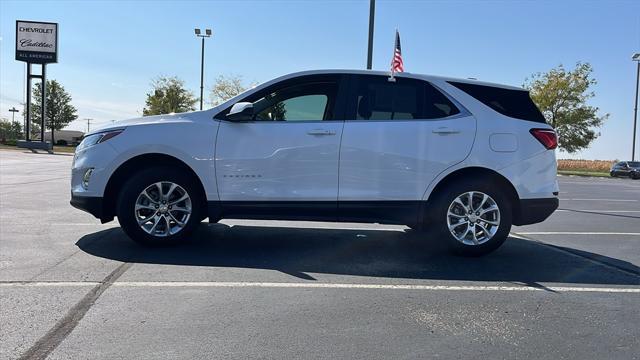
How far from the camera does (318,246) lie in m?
6.04

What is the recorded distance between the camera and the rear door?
5.43 metres

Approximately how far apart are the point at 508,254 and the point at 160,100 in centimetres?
4885

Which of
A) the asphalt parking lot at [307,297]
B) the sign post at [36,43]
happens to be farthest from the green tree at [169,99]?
the asphalt parking lot at [307,297]

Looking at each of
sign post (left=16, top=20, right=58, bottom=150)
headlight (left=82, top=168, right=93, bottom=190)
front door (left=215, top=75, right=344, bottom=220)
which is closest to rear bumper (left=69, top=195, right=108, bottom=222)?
headlight (left=82, top=168, right=93, bottom=190)

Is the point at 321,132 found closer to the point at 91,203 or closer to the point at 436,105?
the point at 436,105

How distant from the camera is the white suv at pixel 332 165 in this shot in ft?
17.9

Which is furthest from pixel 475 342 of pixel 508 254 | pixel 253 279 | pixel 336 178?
pixel 508 254

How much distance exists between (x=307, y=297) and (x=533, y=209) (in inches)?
115

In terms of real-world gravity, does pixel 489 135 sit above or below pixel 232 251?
above

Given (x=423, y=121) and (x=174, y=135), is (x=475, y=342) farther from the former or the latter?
(x=174, y=135)

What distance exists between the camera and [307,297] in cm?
412

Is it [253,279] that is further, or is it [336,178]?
[336,178]

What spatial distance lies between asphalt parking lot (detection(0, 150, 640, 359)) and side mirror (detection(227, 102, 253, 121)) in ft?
4.83

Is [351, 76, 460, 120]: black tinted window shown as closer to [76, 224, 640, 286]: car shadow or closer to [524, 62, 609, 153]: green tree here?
[76, 224, 640, 286]: car shadow
